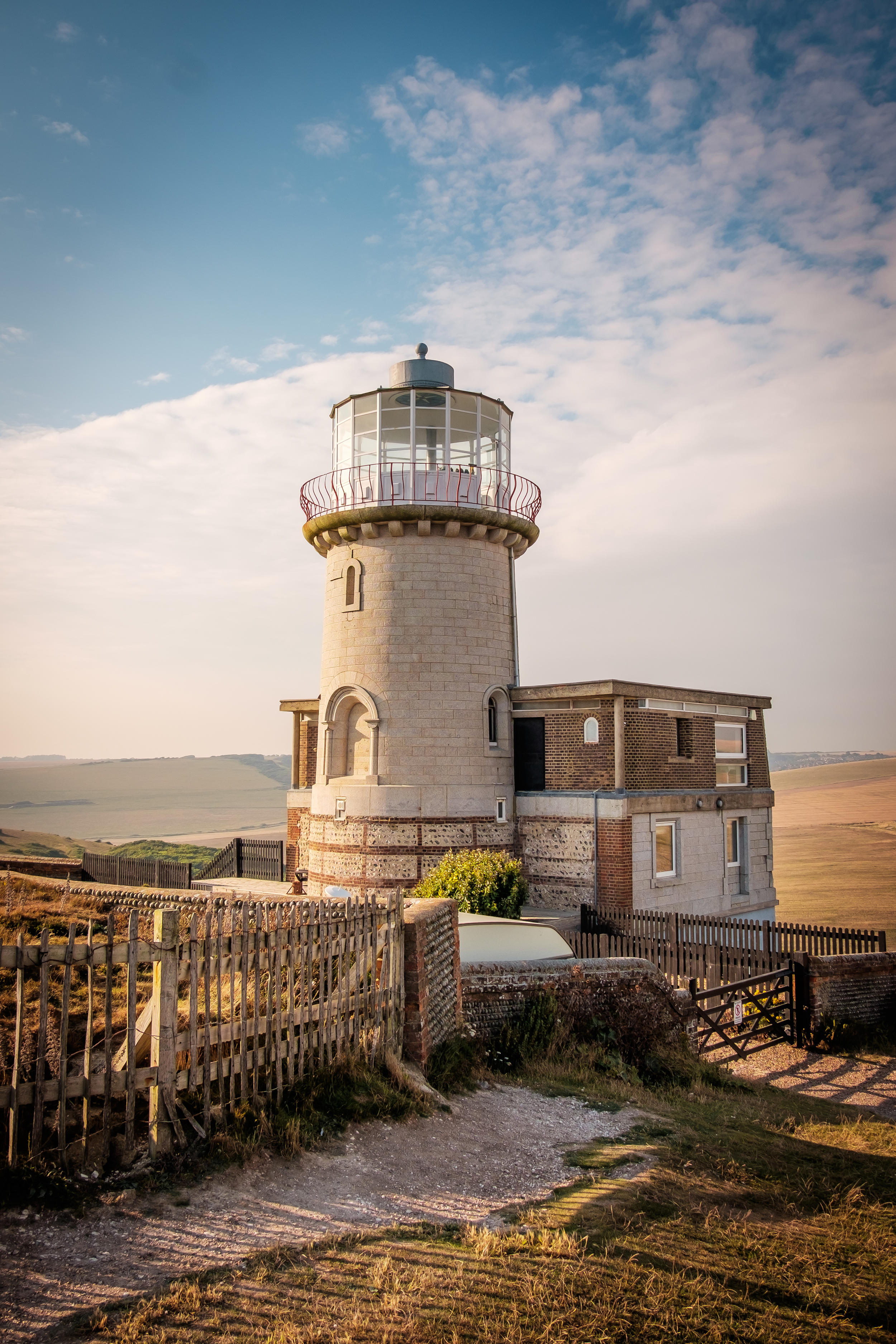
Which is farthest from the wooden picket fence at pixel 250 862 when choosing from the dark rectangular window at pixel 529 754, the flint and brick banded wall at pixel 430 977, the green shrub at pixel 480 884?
the flint and brick banded wall at pixel 430 977

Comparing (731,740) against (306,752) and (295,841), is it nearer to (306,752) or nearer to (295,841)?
(306,752)

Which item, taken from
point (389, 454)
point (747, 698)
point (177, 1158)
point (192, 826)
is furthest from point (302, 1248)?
point (192, 826)

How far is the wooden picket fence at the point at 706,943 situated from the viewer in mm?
15109

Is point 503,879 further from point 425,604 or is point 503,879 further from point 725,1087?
point 725,1087

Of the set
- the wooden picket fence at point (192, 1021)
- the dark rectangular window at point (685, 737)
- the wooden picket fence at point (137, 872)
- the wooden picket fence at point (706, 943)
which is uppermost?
the dark rectangular window at point (685, 737)

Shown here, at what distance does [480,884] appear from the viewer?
58.4 ft

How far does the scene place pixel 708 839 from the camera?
2169cm

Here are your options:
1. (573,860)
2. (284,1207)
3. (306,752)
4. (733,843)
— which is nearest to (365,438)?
(306,752)

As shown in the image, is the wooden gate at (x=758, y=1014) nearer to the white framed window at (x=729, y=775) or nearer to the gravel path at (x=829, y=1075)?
the gravel path at (x=829, y=1075)

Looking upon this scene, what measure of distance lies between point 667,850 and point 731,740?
429 cm

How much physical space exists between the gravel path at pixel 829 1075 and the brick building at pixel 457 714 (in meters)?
5.47

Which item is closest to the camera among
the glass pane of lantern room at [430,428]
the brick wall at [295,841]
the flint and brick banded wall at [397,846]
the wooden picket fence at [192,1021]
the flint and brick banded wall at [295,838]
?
the wooden picket fence at [192,1021]

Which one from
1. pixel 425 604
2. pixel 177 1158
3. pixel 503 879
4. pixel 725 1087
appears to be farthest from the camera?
pixel 425 604

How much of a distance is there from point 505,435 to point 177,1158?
18250 millimetres
